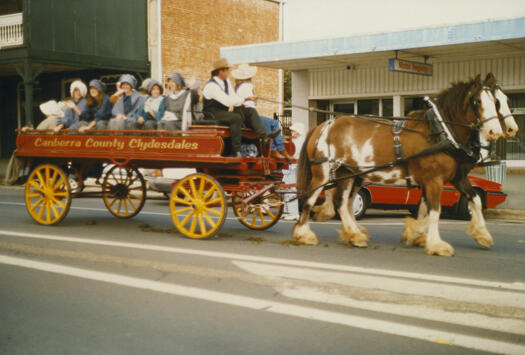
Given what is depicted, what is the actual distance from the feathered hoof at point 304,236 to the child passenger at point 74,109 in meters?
4.49

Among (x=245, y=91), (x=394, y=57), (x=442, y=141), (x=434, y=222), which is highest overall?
(x=394, y=57)

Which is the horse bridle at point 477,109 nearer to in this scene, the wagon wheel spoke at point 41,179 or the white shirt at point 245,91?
the white shirt at point 245,91

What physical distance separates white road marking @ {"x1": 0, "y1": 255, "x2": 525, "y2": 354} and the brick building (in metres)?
18.0

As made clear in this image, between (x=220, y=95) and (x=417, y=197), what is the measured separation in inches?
193

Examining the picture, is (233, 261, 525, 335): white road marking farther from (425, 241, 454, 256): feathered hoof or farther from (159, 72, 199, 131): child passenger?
(159, 72, 199, 131): child passenger

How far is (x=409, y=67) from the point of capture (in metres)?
17.5

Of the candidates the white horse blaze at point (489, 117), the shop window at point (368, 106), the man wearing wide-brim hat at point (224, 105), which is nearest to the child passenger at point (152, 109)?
the man wearing wide-brim hat at point (224, 105)

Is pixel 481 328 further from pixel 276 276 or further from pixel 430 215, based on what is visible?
pixel 430 215

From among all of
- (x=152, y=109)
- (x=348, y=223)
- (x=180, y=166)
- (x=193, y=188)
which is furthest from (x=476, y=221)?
(x=152, y=109)

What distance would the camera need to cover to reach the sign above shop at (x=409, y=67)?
1677 cm

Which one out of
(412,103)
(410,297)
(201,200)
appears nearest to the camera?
(410,297)

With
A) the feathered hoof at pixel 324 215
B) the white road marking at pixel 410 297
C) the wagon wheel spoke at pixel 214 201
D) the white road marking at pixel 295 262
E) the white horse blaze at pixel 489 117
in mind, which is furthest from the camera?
the feathered hoof at pixel 324 215

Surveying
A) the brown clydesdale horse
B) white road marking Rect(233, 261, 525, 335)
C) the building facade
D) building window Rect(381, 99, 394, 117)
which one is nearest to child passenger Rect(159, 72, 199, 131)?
the brown clydesdale horse

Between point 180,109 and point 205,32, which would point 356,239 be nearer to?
point 180,109
